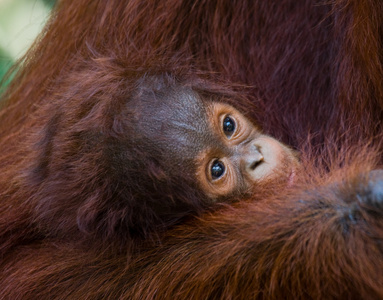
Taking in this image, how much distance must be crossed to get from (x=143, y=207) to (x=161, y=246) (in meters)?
0.13

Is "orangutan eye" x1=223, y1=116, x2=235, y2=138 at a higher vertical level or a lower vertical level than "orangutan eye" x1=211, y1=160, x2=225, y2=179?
higher

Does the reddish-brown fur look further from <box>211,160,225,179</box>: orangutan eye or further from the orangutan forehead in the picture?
<box>211,160,225,179</box>: orangutan eye

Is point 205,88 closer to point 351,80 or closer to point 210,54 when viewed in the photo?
point 210,54

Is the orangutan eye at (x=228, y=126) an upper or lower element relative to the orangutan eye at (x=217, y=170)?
upper

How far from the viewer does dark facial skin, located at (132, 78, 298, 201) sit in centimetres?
142

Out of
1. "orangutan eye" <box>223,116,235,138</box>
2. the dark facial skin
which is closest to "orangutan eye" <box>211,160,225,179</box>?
the dark facial skin

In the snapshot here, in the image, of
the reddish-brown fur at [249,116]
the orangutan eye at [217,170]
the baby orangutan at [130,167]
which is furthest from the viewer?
the orangutan eye at [217,170]

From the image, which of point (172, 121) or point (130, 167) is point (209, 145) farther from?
point (130, 167)

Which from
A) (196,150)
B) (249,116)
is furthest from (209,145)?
(249,116)

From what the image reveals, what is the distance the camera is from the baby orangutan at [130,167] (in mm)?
1357

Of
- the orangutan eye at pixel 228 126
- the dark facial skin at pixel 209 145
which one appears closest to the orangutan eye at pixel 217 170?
the dark facial skin at pixel 209 145

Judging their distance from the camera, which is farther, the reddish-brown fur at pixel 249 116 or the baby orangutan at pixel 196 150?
the baby orangutan at pixel 196 150

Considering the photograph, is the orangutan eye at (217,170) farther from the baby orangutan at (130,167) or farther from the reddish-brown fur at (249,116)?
the reddish-brown fur at (249,116)

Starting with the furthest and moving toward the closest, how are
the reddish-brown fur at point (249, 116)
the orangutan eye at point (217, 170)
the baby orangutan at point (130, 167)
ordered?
the orangutan eye at point (217, 170), the baby orangutan at point (130, 167), the reddish-brown fur at point (249, 116)
